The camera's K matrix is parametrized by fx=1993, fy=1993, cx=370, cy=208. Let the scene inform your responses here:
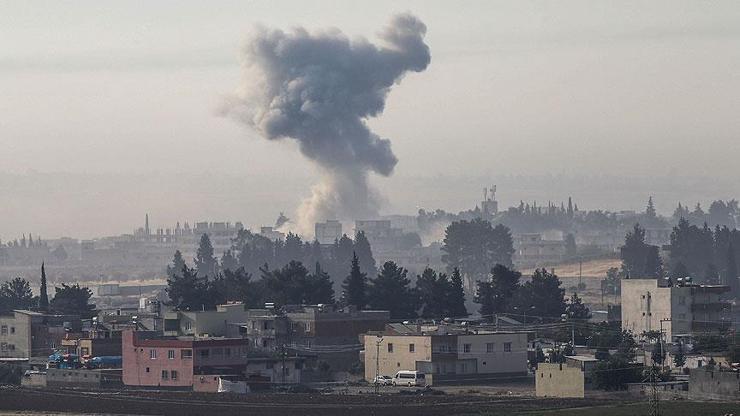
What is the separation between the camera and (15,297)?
174750 millimetres

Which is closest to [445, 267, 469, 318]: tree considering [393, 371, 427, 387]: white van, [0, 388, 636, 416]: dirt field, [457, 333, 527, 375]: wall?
[457, 333, 527, 375]: wall

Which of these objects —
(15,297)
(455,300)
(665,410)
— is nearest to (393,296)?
(455,300)

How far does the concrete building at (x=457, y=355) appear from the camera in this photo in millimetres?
117188

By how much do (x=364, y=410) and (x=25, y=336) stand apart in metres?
52.8

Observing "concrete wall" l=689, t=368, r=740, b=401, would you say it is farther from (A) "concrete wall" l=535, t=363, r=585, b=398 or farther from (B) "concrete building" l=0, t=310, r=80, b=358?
(B) "concrete building" l=0, t=310, r=80, b=358

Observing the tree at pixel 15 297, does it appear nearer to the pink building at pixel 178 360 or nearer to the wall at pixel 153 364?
the wall at pixel 153 364

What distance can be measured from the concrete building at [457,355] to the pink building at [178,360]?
29.0 feet

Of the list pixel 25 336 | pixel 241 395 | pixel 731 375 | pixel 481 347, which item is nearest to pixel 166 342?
pixel 241 395

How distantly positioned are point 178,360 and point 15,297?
61.8 meters

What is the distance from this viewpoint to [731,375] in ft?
313

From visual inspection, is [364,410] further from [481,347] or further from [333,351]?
[333,351]

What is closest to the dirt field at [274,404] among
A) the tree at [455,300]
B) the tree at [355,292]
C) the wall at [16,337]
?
the wall at [16,337]

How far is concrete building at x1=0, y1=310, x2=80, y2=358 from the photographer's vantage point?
13975 centimetres

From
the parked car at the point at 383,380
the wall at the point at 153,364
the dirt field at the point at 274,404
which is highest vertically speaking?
Answer: the wall at the point at 153,364
